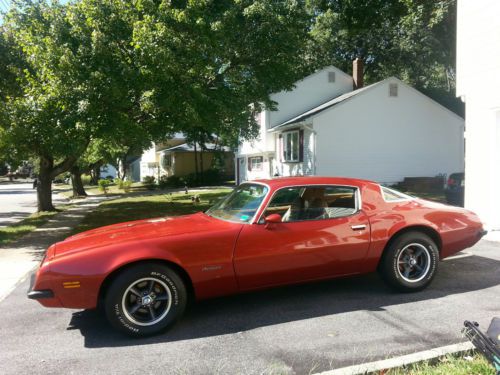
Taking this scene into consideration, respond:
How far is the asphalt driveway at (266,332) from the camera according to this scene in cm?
351

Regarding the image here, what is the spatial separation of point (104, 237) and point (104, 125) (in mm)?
6749

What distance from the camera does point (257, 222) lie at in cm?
450

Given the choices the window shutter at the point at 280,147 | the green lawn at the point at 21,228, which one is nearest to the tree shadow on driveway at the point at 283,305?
the green lawn at the point at 21,228

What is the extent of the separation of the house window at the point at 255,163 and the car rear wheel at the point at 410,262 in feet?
79.0

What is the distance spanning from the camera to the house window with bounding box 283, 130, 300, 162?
933 inches

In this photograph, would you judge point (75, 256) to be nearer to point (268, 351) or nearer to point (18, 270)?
point (268, 351)

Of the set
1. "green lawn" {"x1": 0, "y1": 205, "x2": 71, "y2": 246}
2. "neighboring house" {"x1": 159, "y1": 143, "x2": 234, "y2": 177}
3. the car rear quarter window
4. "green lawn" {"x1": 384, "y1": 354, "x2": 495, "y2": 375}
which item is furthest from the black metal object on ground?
"neighboring house" {"x1": 159, "y1": 143, "x2": 234, "y2": 177}

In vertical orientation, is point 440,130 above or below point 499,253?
above

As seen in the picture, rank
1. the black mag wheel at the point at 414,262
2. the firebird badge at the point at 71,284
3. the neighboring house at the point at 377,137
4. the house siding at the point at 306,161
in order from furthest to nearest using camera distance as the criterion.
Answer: the house siding at the point at 306,161, the neighboring house at the point at 377,137, the black mag wheel at the point at 414,262, the firebird badge at the point at 71,284

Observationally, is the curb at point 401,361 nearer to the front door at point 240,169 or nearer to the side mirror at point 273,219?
the side mirror at point 273,219

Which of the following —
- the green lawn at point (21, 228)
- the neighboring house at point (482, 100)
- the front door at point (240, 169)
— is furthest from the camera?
the front door at point (240, 169)

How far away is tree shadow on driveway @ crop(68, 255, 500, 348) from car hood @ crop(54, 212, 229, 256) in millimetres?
863

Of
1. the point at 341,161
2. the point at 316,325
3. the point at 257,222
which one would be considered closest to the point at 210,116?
the point at 257,222

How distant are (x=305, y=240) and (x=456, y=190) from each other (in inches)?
426
